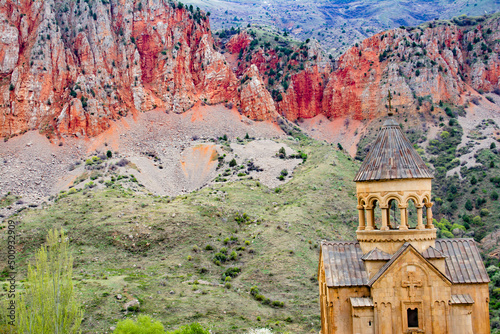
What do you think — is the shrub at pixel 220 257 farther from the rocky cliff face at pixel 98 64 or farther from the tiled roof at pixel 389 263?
the rocky cliff face at pixel 98 64

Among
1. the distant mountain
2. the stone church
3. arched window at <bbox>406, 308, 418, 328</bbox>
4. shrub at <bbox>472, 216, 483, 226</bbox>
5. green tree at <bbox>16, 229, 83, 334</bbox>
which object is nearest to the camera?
the stone church

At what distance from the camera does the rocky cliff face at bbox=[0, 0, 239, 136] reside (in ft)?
258

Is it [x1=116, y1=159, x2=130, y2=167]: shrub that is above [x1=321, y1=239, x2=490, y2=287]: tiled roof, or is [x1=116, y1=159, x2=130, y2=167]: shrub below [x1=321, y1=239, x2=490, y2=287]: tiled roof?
above

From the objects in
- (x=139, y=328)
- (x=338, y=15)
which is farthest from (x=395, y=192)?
(x=338, y=15)

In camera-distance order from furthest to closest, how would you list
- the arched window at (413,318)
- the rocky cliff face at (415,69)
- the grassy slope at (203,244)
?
the rocky cliff face at (415,69), the grassy slope at (203,244), the arched window at (413,318)

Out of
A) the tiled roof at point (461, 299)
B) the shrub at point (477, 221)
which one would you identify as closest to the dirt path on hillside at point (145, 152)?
the shrub at point (477, 221)

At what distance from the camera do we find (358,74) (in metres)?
107

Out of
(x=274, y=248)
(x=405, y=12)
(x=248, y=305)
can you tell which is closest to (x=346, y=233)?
(x=274, y=248)

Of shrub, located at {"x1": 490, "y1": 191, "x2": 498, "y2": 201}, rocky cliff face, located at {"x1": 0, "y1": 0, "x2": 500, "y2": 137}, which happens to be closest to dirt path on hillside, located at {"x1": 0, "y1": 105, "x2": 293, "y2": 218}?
rocky cliff face, located at {"x1": 0, "y1": 0, "x2": 500, "y2": 137}

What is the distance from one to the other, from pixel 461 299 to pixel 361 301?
411cm

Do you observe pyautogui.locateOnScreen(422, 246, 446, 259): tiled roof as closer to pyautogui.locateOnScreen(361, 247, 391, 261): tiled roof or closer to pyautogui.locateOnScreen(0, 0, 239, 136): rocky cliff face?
pyautogui.locateOnScreen(361, 247, 391, 261): tiled roof

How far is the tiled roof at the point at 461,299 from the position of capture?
18469 millimetres

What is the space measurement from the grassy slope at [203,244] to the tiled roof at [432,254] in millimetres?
14930

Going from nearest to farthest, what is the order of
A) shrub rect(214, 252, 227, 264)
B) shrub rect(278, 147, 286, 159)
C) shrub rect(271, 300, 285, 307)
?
shrub rect(271, 300, 285, 307), shrub rect(214, 252, 227, 264), shrub rect(278, 147, 286, 159)
